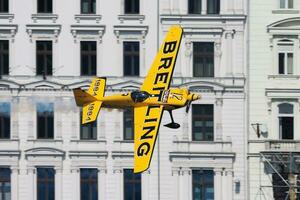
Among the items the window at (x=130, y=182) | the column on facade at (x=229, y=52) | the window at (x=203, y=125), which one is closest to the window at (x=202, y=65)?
the column on facade at (x=229, y=52)

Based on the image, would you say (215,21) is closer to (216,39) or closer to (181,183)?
(216,39)

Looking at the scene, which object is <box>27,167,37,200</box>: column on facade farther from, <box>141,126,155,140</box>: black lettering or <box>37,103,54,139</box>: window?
<box>141,126,155,140</box>: black lettering

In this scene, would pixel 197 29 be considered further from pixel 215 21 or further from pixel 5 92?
pixel 5 92

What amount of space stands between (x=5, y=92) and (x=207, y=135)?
11945 millimetres

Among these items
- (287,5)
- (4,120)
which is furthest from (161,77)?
(4,120)

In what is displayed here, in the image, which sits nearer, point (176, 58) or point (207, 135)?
point (176, 58)

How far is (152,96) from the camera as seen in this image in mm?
127688

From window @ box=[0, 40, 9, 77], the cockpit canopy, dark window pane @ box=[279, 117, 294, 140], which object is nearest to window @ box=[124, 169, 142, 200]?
dark window pane @ box=[279, 117, 294, 140]

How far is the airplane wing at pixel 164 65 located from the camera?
128625 millimetres

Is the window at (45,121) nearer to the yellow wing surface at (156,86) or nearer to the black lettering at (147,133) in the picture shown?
the yellow wing surface at (156,86)

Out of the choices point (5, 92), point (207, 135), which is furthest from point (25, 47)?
point (207, 135)

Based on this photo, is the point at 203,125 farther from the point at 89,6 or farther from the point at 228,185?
the point at 89,6

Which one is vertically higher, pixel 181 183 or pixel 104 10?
pixel 104 10

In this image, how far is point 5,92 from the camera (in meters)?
138
